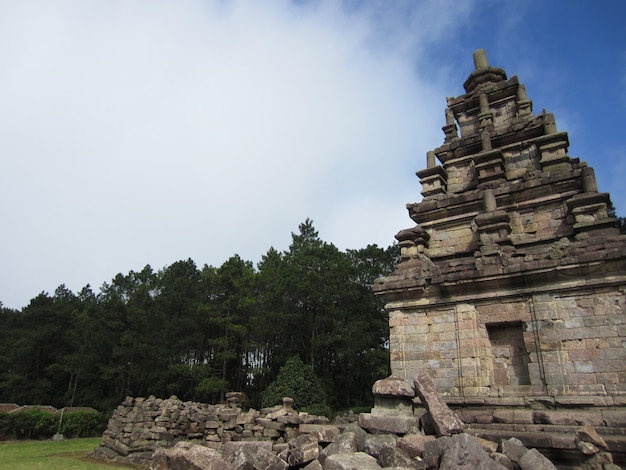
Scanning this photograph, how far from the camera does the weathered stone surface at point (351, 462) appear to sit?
5.36 meters

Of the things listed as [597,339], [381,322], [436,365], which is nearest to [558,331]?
[597,339]

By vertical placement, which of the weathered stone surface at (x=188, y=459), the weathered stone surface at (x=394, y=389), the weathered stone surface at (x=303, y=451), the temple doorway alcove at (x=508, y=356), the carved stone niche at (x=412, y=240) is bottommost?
the weathered stone surface at (x=188, y=459)

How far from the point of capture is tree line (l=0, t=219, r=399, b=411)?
107 feet

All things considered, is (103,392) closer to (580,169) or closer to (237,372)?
(237,372)

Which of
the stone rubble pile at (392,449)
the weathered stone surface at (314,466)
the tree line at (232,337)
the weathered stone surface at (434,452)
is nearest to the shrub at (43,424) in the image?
the tree line at (232,337)

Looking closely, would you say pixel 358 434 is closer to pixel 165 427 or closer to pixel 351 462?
pixel 351 462

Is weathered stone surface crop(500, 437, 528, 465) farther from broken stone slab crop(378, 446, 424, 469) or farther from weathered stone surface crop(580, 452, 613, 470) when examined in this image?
broken stone slab crop(378, 446, 424, 469)

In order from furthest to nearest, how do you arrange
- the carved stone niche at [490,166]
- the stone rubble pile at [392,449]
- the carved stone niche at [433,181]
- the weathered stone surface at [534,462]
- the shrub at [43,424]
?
the shrub at [43,424] < the carved stone niche at [433,181] < the carved stone niche at [490,166] < the stone rubble pile at [392,449] < the weathered stone surface at [534,462]

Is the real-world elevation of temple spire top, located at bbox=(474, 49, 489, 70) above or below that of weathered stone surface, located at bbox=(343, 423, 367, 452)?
above

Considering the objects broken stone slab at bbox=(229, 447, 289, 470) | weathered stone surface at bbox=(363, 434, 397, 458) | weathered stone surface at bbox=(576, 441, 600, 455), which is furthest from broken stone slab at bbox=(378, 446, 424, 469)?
weathered stone surface at bbox=(576, 441, 600, 455)

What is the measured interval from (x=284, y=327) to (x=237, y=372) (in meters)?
6.77

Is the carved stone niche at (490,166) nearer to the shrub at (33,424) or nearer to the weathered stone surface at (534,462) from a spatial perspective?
the weathered stone surface at (534,462)

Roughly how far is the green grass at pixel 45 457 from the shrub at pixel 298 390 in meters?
9.30

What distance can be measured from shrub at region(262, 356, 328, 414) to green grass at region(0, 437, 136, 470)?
9.30 meters
